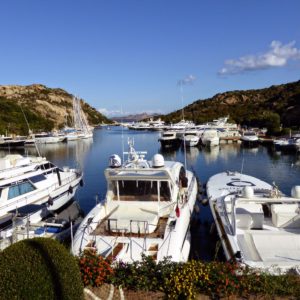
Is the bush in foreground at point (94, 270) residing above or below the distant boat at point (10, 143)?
above

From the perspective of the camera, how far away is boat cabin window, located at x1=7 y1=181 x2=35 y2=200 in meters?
22.5

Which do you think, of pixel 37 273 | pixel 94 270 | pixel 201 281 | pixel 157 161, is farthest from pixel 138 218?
pixel 37 273

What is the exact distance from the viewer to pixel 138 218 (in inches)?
577

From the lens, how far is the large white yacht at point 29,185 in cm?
2200

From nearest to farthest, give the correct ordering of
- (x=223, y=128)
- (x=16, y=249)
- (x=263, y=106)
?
(x=16, y=249)
(x=223, y=128)
(x=263, y=106)

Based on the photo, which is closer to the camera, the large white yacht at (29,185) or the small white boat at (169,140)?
the large white yacht at (29,185)

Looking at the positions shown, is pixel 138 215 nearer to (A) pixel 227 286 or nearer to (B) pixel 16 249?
(A) pixel 227 286

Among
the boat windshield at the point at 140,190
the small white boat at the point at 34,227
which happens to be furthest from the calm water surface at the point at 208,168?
the small white boat at the point at 34,227

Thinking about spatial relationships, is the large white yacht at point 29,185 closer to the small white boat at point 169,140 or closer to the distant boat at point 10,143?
the small white boat at point 169,140

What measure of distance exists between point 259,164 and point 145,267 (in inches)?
1821

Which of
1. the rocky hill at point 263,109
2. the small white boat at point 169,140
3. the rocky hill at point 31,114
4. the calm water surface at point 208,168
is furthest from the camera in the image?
the rocky hill at point 31,114

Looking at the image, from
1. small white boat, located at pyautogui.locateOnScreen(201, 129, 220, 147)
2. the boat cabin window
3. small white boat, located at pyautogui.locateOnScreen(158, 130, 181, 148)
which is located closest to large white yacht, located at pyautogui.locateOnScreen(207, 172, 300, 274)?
the boat cabin window

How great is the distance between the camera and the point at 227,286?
8203mm

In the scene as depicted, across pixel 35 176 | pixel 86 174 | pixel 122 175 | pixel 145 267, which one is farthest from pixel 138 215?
pixel 86 174
